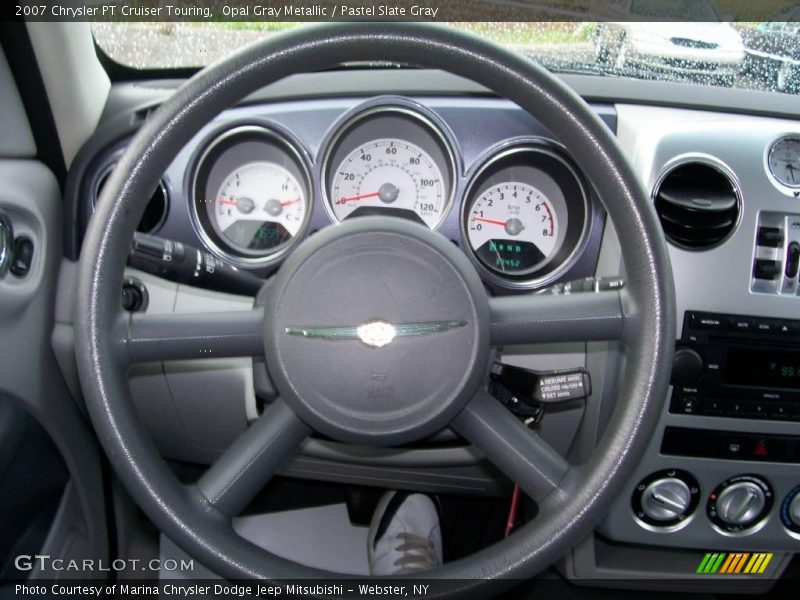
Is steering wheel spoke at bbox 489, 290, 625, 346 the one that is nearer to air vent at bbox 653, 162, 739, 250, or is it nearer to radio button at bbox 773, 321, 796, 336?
air vent at bbox 653, 162, 739, 250

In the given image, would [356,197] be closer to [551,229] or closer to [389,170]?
[389,170]

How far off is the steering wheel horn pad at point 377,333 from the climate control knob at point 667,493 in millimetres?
671

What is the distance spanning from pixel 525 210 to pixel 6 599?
127 cm

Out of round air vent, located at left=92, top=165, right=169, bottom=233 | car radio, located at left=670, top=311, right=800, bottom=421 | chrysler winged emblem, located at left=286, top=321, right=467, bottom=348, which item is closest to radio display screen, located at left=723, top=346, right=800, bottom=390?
car radio, located at left=670, top=311, right=800, bottom=421

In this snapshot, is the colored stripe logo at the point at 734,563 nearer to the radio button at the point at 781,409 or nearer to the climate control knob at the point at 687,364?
the radio button at the point at 781,409

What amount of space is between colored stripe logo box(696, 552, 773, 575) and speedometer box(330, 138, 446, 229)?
3.25ft

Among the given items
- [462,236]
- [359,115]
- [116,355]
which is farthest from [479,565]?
[359,115]

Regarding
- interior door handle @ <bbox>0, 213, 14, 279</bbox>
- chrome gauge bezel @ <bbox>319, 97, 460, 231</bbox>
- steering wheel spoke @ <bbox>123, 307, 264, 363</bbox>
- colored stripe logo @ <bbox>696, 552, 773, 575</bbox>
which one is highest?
chrome gauge bezel @ <bbox>319, 97, 460, 231</bbox>

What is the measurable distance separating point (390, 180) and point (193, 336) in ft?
2.17

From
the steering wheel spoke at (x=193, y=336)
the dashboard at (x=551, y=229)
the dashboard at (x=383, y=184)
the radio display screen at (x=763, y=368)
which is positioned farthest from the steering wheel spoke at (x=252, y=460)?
the radio display screen at (x=763, y=368)

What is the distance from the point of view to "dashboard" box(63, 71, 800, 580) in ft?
4.94

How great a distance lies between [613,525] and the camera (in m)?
1.67

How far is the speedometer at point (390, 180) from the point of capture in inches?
65.3

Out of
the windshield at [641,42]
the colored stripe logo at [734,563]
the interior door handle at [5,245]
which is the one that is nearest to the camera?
the interior door handle at [5,245]
